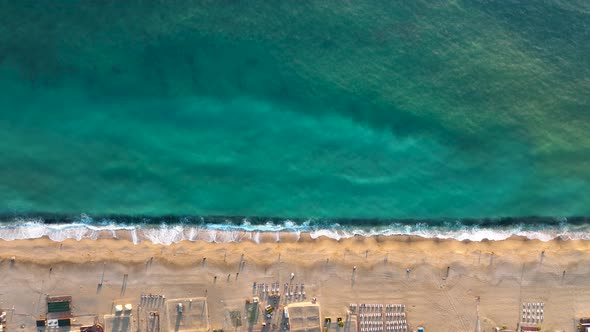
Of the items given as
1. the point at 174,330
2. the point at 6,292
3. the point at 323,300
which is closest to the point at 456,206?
the point at 323,300

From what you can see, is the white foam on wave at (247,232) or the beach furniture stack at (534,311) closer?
the white foam on wave at (247,232)

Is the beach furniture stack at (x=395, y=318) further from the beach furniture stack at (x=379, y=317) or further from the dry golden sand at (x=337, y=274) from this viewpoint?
the dry golden sand at (x=337, y=274)

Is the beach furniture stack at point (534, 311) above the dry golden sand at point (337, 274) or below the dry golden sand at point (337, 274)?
below

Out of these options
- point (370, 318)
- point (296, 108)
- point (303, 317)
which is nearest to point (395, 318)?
point (370, 318)

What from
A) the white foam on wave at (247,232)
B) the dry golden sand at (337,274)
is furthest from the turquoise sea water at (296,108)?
the dry golden sand at (337,274)

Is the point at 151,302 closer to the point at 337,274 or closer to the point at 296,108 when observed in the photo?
the point at 337,274

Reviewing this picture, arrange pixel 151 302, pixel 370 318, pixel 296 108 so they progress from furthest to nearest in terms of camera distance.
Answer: pixel 296 108 → pixel 370 318 → pixel 151 302
